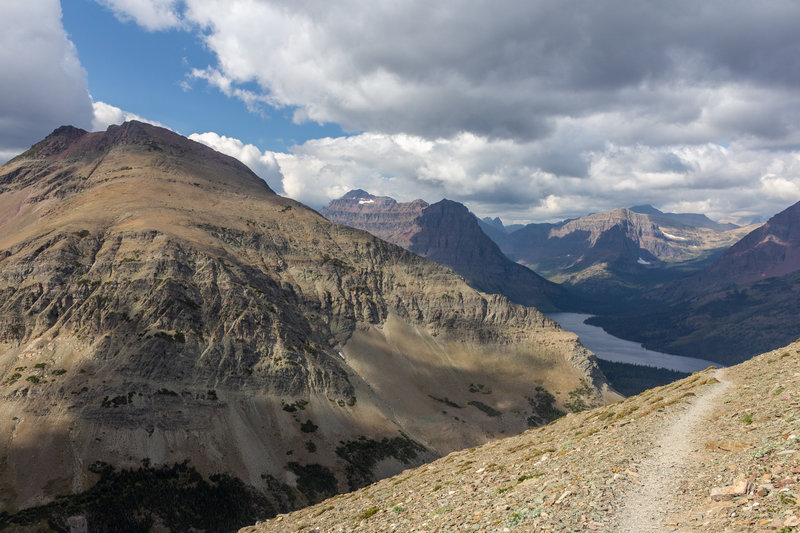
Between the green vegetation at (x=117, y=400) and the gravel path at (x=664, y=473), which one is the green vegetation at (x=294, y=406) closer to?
the green vegetation at (x=117, y=400)

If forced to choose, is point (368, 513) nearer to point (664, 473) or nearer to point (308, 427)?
point (664, 473)

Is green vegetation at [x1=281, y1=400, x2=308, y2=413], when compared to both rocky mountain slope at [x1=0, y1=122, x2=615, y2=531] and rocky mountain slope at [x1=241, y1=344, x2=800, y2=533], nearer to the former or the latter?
rocky mountain slope at [x1=0, y1=122, x2=615, y2=531]

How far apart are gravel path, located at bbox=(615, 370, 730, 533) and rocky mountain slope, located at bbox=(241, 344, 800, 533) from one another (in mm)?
63

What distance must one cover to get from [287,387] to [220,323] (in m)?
35.8

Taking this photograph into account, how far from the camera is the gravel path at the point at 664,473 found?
1953cm

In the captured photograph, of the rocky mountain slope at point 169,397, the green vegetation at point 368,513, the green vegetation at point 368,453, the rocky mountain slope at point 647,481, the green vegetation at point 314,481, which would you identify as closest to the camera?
the rocky mountain slope at point 647,481

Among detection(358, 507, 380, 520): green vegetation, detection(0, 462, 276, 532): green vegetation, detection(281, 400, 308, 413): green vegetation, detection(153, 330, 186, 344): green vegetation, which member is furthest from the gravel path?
detection(153, 330, 186, 344): green vegetation

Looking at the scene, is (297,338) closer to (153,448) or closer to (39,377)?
(153,448)

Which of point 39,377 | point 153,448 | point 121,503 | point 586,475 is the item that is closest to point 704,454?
point 586,475

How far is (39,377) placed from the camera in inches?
4791

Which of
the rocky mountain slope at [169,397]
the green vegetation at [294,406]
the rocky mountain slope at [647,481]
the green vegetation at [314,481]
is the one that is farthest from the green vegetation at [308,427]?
the rocky mountain slope at [647,481]

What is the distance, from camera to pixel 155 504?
101875 millimetres

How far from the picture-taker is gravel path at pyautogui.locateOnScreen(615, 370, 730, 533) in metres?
19.5

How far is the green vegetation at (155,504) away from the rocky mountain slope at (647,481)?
76788mm
